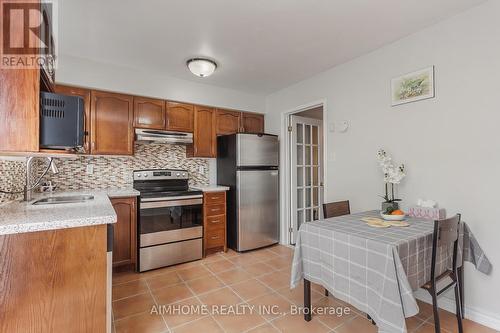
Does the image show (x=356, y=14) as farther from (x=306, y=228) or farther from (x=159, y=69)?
(x=159, y=69)

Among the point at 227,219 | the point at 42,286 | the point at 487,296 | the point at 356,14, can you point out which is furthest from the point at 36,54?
the point at 487,296

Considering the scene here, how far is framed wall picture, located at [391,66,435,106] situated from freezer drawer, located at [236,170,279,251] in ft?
6.10

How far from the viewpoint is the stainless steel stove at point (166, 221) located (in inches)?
109

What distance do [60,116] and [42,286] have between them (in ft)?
2.86

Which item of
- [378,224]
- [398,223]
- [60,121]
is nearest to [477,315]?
[398,223]

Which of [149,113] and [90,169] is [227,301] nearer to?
[90,169]

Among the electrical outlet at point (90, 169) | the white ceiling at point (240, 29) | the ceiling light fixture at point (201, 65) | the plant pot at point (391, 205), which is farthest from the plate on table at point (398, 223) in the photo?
the electrical outlet at point (90, 169)

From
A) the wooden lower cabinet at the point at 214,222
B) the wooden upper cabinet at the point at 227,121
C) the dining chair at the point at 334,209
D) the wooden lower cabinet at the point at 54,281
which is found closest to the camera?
the wooden lower cabinet at the point at 54,281

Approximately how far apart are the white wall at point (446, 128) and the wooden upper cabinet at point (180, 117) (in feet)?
6.76

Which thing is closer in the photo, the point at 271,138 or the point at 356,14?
the point at 356,14

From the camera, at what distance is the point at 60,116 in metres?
1.33

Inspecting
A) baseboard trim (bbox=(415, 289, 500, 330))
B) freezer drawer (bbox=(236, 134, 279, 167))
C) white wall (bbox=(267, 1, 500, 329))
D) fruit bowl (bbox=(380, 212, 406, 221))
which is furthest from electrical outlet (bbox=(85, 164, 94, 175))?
baseboard trim (bbox=(415, 289, 500, 330))

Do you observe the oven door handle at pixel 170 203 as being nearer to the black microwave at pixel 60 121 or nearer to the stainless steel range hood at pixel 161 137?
the stainless steel range hood at pixel 161 137
